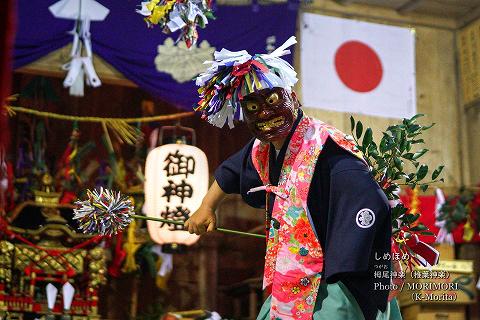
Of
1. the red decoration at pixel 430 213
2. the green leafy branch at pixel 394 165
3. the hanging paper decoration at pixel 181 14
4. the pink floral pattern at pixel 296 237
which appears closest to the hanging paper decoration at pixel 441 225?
the red decoration at pixel 430 213

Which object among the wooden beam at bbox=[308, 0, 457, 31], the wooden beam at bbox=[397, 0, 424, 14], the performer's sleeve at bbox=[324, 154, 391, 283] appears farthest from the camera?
the wooden beam at bbox=[397, 0, 424, 14]

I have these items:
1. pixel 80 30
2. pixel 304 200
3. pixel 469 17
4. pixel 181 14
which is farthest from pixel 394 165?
pixel 469 17

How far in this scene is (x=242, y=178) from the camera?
3.81 m

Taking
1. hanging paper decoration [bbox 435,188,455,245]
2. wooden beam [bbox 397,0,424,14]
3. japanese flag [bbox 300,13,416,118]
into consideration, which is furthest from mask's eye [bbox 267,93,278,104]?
wooden beam [bbox 397,0,424,14]

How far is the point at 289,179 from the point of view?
3506mm

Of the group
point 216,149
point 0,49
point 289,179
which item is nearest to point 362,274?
point 289,179

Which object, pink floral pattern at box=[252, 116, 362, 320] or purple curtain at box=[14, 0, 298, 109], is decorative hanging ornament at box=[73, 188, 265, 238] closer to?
pink floral pattern at box=[252, 116, 362, 320]

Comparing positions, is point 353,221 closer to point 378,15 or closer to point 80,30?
point 80,30

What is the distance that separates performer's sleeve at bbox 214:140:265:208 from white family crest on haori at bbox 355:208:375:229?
1.91 ft

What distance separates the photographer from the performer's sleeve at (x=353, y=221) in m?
3.23

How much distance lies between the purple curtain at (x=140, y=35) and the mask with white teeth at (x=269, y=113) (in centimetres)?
418

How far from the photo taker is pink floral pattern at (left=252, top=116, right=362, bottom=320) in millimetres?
3350

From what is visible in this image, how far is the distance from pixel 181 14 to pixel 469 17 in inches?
209

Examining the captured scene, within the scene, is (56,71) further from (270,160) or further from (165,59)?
(270,160)
